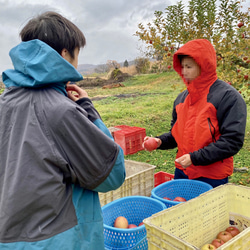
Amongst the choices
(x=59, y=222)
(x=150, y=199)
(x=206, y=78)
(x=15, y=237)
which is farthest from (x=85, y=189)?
(x=206, y=78)

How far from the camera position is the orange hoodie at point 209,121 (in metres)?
1.97

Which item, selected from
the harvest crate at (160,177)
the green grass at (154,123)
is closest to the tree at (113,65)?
the green grass at (154,123)

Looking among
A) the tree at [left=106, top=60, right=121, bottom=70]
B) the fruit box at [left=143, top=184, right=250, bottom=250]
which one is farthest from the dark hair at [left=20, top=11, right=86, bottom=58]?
the tree at [left=106, top=60, right=121, bottom=70]

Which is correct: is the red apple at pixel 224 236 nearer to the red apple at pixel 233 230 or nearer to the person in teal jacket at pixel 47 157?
the red apple at pixel 233 230

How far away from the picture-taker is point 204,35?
6082 mm

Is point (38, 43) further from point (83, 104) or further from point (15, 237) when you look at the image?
point (15, 237)

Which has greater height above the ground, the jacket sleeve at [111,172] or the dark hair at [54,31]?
the dark hair at [54,31]

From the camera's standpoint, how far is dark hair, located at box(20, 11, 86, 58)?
1.20 m

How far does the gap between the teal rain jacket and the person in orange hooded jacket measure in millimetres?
1081

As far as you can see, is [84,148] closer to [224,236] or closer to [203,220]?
[203,220]

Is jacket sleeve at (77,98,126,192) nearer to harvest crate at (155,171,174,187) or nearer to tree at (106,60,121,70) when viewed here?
harvest crate at (155,171,174,187)

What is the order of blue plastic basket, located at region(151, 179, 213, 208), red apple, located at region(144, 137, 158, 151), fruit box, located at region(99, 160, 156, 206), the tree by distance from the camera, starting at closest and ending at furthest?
blue plastic basket, located at region(151, 179, 213, 208) → red apple, located at region(144, 137, 158, 151) → fruit box, located at region(99, 160, 156, 206) → the tree

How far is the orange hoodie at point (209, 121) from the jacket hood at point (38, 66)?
1237 millimetres

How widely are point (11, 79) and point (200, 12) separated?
6.14m
